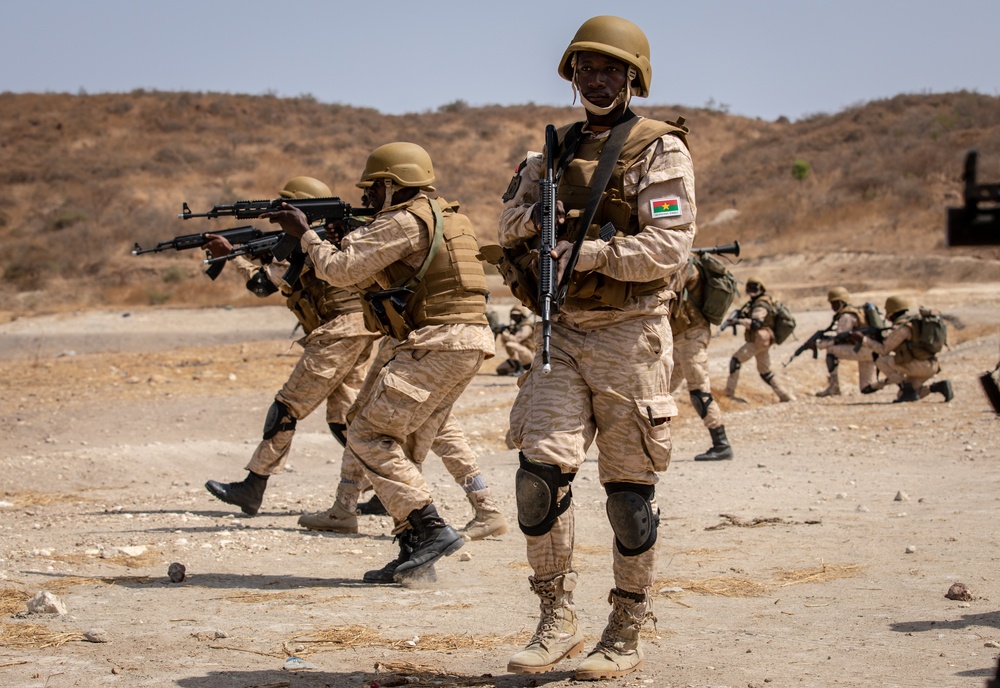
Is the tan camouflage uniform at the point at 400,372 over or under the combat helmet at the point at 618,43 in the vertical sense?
under

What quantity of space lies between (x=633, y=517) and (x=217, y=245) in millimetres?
4527

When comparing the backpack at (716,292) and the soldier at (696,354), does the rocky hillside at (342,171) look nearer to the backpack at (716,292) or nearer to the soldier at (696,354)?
the backpack at (716,292)

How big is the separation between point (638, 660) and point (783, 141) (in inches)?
2324

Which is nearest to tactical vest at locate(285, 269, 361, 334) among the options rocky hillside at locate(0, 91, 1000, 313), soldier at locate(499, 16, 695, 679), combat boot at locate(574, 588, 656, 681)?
soldier at locate(499, 16, 695, 679)

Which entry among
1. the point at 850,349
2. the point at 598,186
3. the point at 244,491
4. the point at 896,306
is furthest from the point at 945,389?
the point at 598,186

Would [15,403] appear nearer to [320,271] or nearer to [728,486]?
[728,486]

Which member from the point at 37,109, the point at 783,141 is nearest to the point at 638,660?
the point at 783,141

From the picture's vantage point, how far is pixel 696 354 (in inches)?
416

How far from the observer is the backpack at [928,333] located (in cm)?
1386

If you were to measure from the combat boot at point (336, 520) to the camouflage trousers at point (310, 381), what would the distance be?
1.78 ft

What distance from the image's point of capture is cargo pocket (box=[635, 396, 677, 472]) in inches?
161

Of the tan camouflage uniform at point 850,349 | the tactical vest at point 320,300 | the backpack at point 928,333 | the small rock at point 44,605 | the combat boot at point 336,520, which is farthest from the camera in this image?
the tan camouflage uniform at point 850,349

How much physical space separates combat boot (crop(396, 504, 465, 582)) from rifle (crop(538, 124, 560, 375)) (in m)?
1.91

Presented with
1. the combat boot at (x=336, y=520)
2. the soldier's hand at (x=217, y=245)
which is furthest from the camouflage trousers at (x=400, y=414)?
the soldier's hand at (x=217, y=245)
